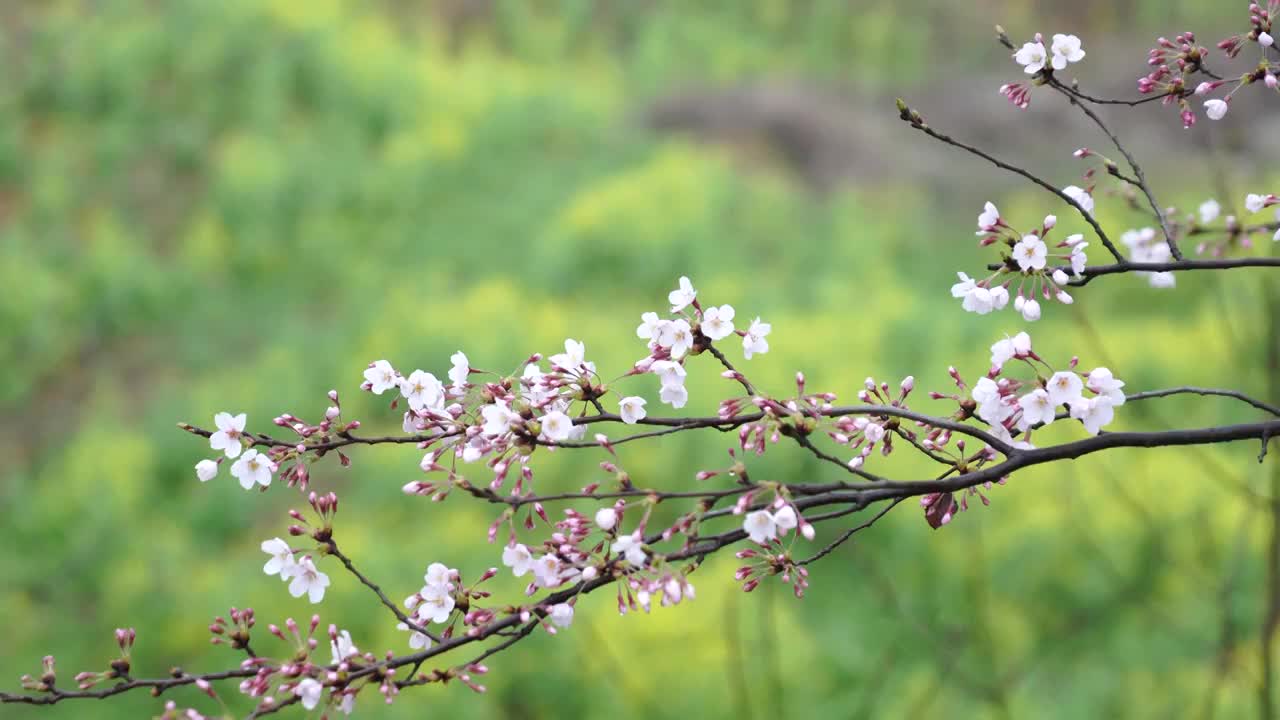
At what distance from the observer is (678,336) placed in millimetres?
1213

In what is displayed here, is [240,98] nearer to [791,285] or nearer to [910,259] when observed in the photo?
[791,285]

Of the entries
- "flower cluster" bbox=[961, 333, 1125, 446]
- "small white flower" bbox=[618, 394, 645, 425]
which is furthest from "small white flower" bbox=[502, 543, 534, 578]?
"flower cluster" bbox=[961, 333, 1125, 446]

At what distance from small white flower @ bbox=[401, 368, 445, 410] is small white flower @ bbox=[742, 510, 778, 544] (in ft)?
1.17

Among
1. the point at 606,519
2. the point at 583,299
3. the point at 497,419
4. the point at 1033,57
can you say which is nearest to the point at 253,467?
the point at 497,419

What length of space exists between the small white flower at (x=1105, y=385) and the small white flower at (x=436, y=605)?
26.1 inches

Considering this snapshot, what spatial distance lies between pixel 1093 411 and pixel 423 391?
660 millimetres

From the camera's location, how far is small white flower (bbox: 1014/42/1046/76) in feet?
4.18

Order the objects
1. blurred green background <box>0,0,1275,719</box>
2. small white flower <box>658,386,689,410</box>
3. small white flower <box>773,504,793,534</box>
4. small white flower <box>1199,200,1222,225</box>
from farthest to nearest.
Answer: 1. blurred green background <box>0,0,1275,719</box>
2. small white flower <box>1199,200,1222,225</box>
3. small white flower <box>658,386,689,410</box>
4. small white flower <box>773,504,793,534</box>

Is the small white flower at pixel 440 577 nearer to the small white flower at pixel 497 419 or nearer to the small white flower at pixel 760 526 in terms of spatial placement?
the small white flower at pixel 497 419

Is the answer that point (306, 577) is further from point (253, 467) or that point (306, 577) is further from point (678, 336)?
point (678, 336)

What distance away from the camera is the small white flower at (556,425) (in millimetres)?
1136

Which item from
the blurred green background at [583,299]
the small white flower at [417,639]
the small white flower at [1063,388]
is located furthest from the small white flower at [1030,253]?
the blurred green background at [583,299]

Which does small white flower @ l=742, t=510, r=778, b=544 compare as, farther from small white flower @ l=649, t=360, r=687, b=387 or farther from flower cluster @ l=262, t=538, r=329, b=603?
flower cluster @ l=262, t=538, r=329, b=603

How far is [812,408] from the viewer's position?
1111 millimetres
